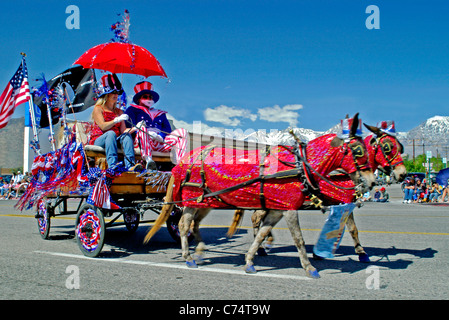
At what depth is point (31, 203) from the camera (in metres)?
8.21

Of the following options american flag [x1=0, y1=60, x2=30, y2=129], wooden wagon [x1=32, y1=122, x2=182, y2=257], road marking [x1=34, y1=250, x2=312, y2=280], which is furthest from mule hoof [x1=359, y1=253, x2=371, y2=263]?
american flag [x1=0, y1=60, x2=30, y2=129]

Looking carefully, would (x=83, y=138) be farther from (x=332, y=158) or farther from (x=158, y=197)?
(x=332, y=158)

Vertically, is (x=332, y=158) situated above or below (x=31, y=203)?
above

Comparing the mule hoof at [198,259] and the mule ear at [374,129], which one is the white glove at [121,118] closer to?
the mule hoof at [198,259]

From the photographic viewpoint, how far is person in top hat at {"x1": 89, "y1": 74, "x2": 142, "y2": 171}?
6.92m

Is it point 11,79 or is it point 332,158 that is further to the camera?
point 11,79

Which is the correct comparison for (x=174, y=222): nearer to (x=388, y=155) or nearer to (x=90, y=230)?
(x=90, y=230)

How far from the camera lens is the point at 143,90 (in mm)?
7914

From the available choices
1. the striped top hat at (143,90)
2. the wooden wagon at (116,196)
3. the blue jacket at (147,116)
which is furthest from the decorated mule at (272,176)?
the striped top hat at (143,90)

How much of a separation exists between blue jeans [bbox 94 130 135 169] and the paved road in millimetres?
1624

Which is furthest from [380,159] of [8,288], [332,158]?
[8,288]
